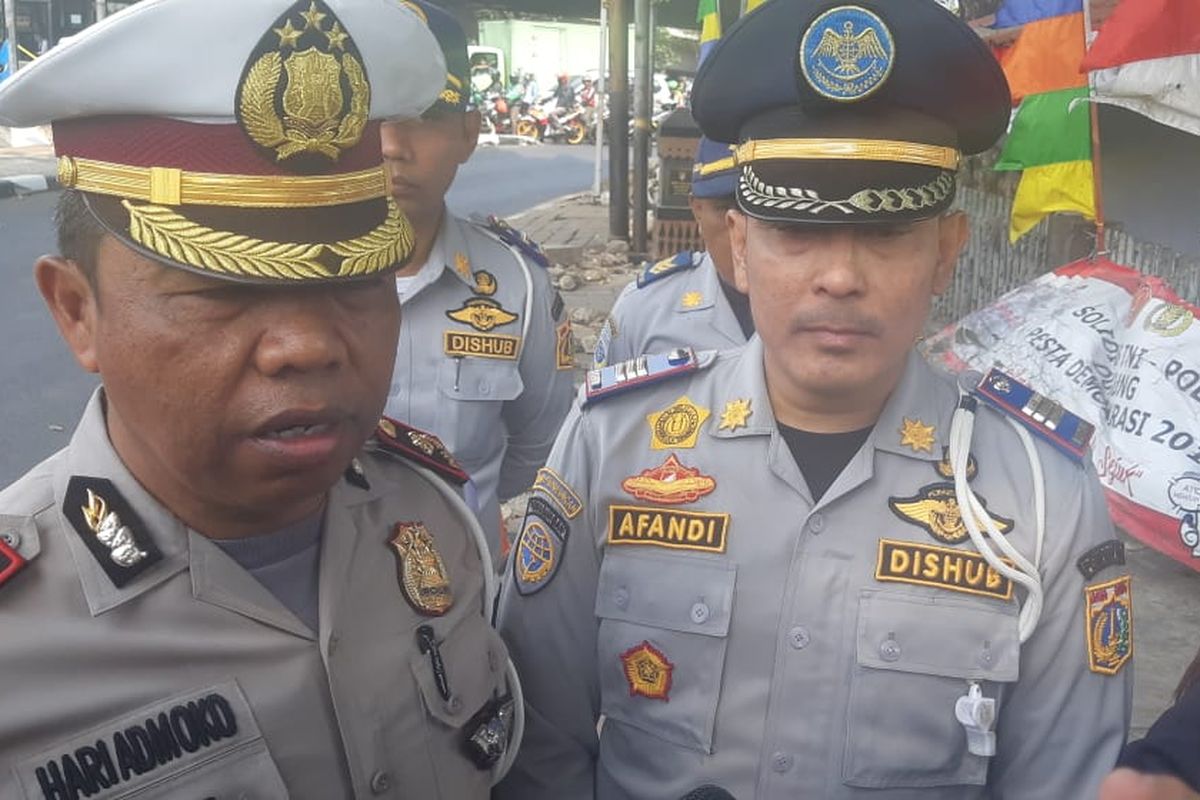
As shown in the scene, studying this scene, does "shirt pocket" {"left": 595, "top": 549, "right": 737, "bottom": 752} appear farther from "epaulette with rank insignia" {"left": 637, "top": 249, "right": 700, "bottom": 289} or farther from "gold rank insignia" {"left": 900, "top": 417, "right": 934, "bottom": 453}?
"epaulette with rank insignia" {"left": 637, "top": 249, "right": 700, "bottom": 289}

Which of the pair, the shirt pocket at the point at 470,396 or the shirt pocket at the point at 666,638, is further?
the shirt pocket at the point at 470,396

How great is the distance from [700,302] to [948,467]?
191 centimetres

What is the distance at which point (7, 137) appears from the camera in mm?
22781

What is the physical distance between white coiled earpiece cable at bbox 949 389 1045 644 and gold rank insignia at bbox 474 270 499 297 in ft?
4.97

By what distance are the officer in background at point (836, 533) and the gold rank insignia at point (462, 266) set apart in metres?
1.18

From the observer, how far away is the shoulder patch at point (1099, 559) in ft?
5.96

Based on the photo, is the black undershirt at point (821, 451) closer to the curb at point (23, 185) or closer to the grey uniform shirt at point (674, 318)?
the grey uniform shirt at point (674, 318)

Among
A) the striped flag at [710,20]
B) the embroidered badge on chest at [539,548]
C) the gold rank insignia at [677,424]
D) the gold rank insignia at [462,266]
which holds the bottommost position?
the embroidered badge on chest at [539,548]

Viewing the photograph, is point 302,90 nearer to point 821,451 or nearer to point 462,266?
point 821,451

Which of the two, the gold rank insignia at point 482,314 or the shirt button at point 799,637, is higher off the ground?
the gold rank insignia at point 482,314

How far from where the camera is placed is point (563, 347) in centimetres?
339

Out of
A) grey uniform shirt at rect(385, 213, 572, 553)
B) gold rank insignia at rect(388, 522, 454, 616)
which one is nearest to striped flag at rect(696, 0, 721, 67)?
grey uniform shirt at rect(385, 213, 572, 553)

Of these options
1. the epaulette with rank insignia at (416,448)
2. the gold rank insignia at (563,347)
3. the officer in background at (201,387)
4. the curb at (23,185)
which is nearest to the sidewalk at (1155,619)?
the gold rank insignia at (563,347)

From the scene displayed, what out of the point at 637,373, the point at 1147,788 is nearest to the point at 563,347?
the point at 637,373
